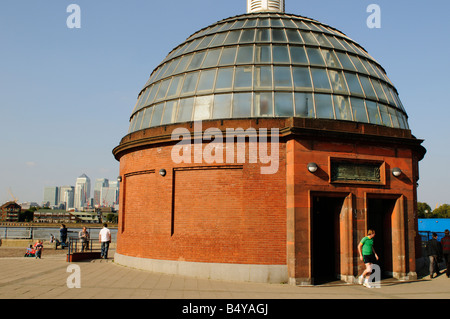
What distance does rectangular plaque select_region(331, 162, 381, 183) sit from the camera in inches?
595

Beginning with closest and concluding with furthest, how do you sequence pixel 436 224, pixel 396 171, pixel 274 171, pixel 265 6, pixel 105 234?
pixel 274 171 → pixel 396 171 → pixel 105 234 → pixel 265 6 → pixel 436 224

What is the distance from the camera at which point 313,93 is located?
16750 millimetres

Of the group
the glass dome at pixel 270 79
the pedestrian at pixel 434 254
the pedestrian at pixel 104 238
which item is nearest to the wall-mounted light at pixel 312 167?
the glass dome at pixel 270 79

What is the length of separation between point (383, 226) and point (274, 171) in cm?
546

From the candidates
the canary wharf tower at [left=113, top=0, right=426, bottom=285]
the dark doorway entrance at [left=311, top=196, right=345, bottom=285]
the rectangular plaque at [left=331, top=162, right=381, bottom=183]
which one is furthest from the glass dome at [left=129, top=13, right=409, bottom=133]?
the dark doorway entrance at [left=311, top=196, right=345, bottom=285]

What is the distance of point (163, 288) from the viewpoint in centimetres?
1293

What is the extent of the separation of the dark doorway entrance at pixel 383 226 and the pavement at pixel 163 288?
1.02 m

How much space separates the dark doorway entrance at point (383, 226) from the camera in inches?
635

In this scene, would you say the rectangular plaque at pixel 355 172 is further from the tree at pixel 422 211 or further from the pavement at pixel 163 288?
the tree at pixel 422 211

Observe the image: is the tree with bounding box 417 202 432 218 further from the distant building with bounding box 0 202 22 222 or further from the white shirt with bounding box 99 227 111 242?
the distant building with bounding box 0 202 22 222

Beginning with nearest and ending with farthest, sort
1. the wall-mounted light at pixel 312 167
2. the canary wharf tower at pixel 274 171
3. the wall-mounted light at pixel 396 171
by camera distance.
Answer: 1. the wall-mounted light at pixel 312 167
2. the canary wharf tower at pixel 274 171
3. the wall-mounted light at pixel 396 171

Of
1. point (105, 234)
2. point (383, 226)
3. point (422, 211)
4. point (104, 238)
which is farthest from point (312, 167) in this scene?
point (422, 211)

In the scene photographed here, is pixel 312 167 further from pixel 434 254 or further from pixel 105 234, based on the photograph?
pixel 105 234

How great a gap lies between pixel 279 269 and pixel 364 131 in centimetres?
625
